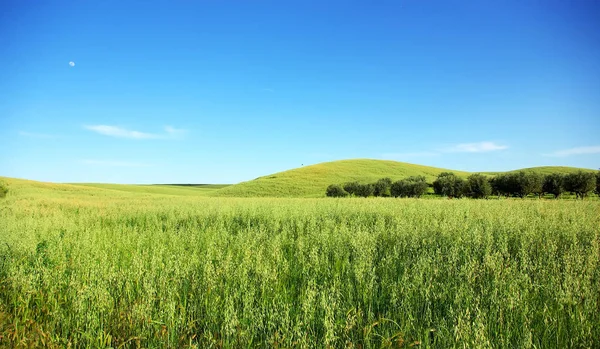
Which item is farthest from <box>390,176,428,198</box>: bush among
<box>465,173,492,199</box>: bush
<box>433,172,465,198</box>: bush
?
<box>465,173,492,199</box>: bush

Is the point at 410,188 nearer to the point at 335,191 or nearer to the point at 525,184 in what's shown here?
the point at 335,191

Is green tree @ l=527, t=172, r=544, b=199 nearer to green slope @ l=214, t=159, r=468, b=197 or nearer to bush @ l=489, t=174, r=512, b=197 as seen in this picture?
bush @ l=489, t=174, r=512, b=197

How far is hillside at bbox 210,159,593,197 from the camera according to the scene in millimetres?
73181

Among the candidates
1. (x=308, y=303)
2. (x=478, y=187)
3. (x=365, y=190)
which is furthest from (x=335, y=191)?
(x=308, y=303)

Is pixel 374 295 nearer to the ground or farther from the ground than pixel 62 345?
farther from the ground

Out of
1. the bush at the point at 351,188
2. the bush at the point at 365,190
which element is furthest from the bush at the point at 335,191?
the bush at the point at 365,190

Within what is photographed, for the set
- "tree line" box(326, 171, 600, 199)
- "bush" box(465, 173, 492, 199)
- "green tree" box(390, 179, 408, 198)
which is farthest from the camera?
"green tree" box(390, 179, 408, 198)

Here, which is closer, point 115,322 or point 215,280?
point 115,322

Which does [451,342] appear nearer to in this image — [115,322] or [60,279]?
[115,322]

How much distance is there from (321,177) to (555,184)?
50138 mm

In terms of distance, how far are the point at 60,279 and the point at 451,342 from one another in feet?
17.0

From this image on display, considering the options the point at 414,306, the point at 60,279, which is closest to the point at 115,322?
the point at 60,279

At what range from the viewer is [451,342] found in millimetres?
2801

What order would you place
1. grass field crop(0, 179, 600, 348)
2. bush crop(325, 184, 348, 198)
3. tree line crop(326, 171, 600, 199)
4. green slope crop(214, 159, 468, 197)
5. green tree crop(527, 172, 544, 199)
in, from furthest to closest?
green slope crop(214, 159, 468, 197), bush crop(325, 184, 348, 198), green tree crop(527, 172, 544, 199), tree line crop(326, 171, 600, 199), grass field crop(0, 179, 600, 348)
